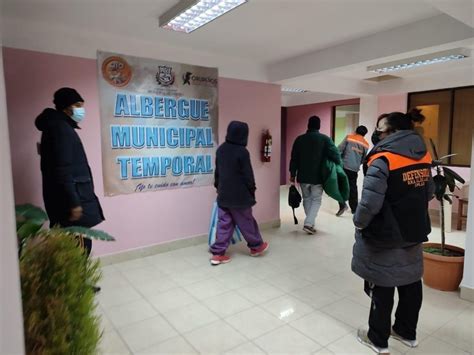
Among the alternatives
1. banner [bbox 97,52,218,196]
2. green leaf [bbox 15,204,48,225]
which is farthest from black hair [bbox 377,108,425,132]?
banner [bbox 97,52,218,196]

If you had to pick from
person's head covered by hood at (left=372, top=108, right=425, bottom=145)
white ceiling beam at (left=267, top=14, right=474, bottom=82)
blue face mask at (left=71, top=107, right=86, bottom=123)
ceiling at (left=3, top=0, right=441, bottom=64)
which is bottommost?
person's head covered by hood at (left=372, top=108, right=425, bottom=145)

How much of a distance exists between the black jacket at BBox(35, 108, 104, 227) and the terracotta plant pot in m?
2.90

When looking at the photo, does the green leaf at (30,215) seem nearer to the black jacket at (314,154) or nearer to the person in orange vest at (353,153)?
the black jacket at (314,154)

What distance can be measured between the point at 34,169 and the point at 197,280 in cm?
177

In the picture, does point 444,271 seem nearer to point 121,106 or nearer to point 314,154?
point 314,154

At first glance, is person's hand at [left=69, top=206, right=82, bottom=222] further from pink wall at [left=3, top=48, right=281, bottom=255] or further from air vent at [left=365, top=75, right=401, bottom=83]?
air vent at [left=365, top=75, right=401, bottom=83]

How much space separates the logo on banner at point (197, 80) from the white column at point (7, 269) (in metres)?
3.06

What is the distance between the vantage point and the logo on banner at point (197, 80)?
366cm

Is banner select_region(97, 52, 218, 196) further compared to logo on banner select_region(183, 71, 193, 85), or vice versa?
logo on banner select_region(183, 71, 193, 85)

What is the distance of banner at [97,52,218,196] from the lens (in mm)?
3219

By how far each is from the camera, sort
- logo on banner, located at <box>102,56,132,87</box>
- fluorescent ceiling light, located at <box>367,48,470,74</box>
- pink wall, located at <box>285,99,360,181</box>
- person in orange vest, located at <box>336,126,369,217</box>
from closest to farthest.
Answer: logo on banner, located at <box>102,56,132,87</box>
fluorescent ceiling light, located at <box>367,48,470,74</box>
person in orange vest, located at <box>336,126,369,217</box>
pink wall, located at <box>285,99,360,181</box>

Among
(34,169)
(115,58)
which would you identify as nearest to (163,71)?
(115,58)

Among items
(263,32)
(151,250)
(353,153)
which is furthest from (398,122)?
(353,153)

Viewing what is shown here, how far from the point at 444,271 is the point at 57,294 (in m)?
2.92
